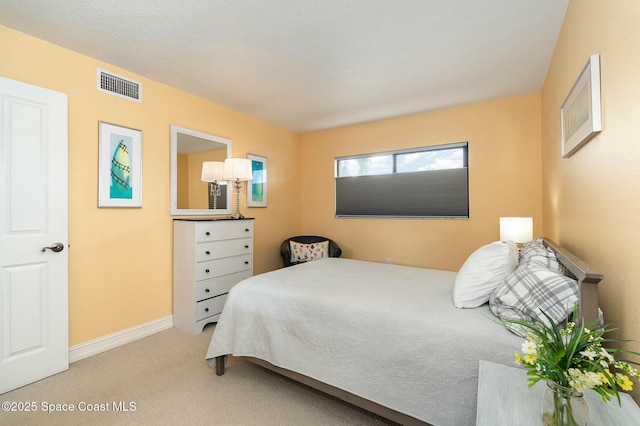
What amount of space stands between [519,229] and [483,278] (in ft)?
5.17

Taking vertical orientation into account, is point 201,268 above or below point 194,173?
below

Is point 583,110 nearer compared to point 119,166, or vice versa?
point 583,110

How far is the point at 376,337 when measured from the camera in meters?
1.62

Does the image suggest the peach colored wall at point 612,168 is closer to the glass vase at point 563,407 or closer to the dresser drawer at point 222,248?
the glass vase at point 563,407

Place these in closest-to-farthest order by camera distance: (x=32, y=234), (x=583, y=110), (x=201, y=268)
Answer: (x=583, y=110) → (x=32, y=234) → (x=201, y=268)

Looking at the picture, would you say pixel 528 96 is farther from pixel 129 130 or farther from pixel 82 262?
pixel 82 262

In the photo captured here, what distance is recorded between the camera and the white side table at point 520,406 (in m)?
0.83

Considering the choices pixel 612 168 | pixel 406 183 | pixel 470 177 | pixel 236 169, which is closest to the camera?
pixel 612 168

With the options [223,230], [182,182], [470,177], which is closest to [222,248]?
[223,230]

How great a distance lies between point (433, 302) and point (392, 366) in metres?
0.49

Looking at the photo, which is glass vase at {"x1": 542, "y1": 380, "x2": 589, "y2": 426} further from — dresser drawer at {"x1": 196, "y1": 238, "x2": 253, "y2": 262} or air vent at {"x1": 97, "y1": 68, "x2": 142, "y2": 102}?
air vent at {"x1": 97, "y1": 68, "x2": 142, "y2": 102}

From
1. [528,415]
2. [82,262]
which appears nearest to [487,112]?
[528,415]

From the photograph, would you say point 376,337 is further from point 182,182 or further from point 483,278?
point 182,182

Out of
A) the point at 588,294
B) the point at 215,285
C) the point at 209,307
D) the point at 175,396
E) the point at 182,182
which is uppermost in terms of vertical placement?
the point at 182,182
